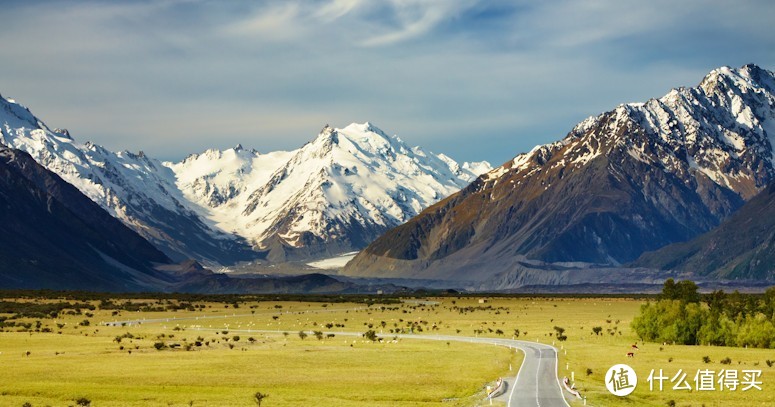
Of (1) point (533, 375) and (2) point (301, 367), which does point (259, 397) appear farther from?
(2) point (301, 367)

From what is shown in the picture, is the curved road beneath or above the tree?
Answer: above

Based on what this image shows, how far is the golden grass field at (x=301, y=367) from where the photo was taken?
81.9 meters

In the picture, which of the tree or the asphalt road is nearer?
the tree

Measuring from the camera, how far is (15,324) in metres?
164

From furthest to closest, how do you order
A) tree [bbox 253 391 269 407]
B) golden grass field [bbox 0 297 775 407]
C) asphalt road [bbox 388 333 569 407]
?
golden grass field [bbox 0 297 775 407]
asphalt road [bbox 388 333 569 407]
tree [bbox 253 391 269 407]

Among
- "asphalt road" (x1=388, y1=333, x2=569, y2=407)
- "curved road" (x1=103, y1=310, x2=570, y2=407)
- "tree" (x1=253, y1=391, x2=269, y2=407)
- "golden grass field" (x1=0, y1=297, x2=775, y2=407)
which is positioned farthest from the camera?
"golden grass field" (x1=0, y1=297, x2=775, y2=407)

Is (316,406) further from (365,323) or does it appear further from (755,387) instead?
(365,323)

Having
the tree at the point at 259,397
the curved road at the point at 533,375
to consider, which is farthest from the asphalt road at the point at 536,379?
the tree at the point at 259,397

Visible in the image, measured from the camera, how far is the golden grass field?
81875 mm

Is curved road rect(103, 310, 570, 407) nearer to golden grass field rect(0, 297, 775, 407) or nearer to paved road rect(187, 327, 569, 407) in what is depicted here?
paved road rect(187, 327, 569, 407)

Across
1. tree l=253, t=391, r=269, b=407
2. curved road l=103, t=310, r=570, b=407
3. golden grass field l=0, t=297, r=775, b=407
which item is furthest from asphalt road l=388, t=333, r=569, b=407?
tree l=253, t=391, r=269, b=407

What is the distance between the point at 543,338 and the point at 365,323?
160 feet

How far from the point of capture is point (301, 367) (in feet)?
348

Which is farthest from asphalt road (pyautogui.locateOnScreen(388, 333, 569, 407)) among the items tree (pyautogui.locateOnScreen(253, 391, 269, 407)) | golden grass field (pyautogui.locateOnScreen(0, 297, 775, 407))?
tree (pyautogui.locateOnScreen(253, 391, 269, 407))
